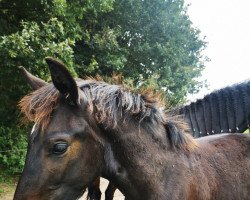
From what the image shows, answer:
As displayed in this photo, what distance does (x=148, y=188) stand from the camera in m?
2.36

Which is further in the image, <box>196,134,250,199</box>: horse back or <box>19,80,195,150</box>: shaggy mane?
<box>196,134,250,199</box>: horse back

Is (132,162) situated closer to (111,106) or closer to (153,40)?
(111,106)

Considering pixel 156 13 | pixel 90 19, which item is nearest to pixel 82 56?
pixel 90 19

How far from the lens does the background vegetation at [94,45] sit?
8750 mm

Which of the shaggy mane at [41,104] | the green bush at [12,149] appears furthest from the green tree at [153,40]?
the shaggy mane at [41,104]

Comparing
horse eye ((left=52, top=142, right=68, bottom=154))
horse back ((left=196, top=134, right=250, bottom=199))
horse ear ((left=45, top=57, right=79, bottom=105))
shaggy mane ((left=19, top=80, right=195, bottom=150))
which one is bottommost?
horse back ((left=196, top=134, right=250, bottom=199))

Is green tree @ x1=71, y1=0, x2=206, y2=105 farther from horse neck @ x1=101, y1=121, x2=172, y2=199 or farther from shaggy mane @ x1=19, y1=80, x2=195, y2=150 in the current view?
horse neck @ x1=101, y1=121, x2=172, y2=199

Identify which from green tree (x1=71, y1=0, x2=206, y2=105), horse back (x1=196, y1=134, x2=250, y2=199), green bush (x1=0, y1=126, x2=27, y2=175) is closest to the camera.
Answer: horse back (x1=196, y1=134, x2=250, y2=199)

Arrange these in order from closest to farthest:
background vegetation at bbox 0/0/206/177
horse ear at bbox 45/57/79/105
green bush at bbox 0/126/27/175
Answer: horse ear at bbox 45/57/79/105 → background vegetation at bbox 0/0/206/177 → green bush at bbox 0/126/27/175

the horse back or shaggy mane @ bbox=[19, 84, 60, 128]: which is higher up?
shaggy mane @ bbox=[19, 84, 60, 128]

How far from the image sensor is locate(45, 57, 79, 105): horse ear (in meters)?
2.11

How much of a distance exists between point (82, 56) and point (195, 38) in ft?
25.3

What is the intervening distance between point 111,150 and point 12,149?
390 inches

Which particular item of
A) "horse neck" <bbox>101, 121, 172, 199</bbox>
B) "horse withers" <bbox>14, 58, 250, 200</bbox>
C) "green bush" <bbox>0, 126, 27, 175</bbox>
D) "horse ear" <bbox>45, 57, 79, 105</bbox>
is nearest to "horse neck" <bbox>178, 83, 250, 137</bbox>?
"horse withers" <bbox>14, 58, 250, 200</bbox>
